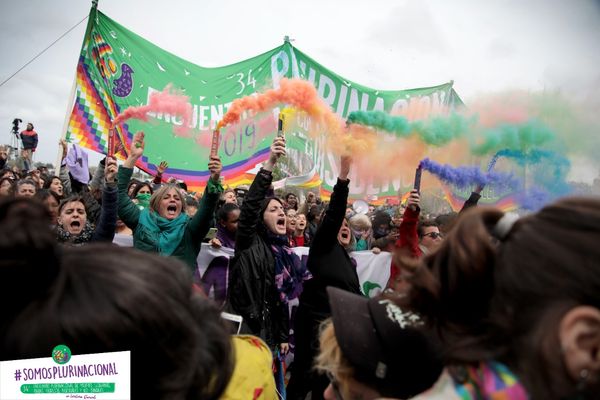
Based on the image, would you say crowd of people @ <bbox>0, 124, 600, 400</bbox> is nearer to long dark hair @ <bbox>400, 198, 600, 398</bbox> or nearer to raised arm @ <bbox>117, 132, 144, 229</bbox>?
long dark hair @ <bbox>400, 198, 600, 398</bbox>

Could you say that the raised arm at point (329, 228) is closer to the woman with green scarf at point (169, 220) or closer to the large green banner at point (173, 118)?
the woman with green scarf at point (169, 220)

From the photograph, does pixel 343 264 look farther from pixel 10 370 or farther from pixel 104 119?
pixel 104 119

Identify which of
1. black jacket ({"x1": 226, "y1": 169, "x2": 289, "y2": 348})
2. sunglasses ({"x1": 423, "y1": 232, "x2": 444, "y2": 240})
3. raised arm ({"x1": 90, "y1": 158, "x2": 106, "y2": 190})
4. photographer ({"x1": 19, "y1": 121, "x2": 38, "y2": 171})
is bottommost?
black jacket ({"x1": 226, "y1": 169, "x2": 289, "y2": 348})

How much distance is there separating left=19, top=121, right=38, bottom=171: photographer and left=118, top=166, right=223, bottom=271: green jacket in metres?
7.93

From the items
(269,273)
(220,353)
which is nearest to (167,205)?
(269,273)

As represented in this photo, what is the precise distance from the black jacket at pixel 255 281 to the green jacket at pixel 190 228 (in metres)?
0.33

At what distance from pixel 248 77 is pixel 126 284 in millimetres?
7453

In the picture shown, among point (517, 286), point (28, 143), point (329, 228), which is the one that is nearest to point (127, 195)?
point (329, 228)

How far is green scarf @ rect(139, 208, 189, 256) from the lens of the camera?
11.2 ft

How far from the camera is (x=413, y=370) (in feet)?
3.71

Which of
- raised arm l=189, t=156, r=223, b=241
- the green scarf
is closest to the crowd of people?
raised arm l=189, t=156, r=223, b=241

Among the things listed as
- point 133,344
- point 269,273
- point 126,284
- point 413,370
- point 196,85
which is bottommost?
point 269,273

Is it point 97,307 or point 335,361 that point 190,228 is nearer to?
point 335,361

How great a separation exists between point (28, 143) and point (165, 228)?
870cm
